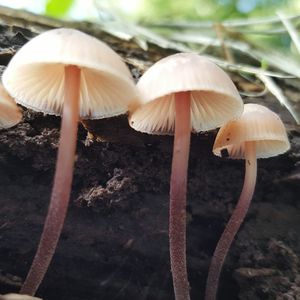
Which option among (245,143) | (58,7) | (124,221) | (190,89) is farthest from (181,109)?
(58,7)

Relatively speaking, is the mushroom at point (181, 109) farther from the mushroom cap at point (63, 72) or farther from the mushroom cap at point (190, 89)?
the mushroom cap at point (63, 72)

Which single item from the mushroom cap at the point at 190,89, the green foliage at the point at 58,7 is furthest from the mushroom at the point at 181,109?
the green foliage at the point at 58,7

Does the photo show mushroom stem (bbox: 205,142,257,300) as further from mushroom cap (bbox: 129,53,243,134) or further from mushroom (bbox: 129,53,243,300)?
mushroom cap (bbox: 129,53,243,134)

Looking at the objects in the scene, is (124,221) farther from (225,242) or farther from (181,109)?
(181,109)

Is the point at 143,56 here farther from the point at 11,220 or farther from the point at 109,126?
the point at 11,220

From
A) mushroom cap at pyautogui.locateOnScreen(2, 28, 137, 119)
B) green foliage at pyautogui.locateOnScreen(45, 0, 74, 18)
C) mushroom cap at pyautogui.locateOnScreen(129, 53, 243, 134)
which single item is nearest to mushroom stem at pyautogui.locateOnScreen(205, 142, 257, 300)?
mushroom cap at pyautogui.locateOnScreen(129, 53, 243, 134)

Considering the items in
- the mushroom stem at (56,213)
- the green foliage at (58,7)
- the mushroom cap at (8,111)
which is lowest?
the mushroom stem at (56,213)
